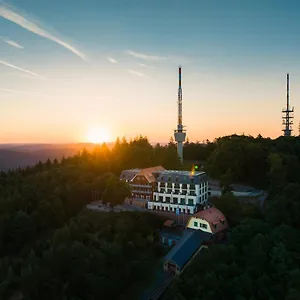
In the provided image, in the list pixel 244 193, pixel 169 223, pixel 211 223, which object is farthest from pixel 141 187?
pixel 211 223

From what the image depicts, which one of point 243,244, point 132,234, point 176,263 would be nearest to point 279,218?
point 243,244

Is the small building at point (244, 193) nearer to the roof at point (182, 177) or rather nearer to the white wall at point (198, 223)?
the roof at point (182, 177)

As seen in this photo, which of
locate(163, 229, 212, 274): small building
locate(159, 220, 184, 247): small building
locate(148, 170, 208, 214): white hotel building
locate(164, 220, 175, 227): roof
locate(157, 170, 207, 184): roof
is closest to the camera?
locate(163, 229, 212, 274): small building

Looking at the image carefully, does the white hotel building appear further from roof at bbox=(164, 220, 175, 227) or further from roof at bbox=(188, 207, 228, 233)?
roof at bbox=(188, 207, 228, 233)

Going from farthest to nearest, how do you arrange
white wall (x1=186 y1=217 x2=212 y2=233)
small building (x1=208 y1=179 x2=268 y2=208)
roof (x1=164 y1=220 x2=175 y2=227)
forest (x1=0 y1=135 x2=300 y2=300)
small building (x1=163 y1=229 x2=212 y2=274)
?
small building (x1=208 y1=179 x2=268 y2=208) → roof (x1=164 y1=220 x2=175 y2=227) → white wall (x1=186 y1=217 x2=212 y2=233) → small building (x1=163 y1=229 x2=212 y2=274) → forest (x1=0 y1=135 x2=300 y2=300)

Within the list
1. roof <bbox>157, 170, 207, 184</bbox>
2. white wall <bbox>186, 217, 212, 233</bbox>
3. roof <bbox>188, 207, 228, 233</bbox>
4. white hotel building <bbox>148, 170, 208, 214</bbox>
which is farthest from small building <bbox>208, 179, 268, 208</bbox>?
white wall <bbox>186, 217, 212, 233</bbox>

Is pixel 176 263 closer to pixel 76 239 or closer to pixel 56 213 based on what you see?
pixel 76 239

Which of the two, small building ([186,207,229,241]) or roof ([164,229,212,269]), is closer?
roof ([164,229,212,269])
